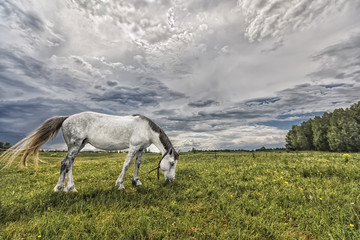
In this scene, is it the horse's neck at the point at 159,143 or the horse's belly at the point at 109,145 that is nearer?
the horse's belly at the point at 109,145

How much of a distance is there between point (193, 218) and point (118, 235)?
5.61ft

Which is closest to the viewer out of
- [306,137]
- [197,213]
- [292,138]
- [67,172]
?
[197,213]

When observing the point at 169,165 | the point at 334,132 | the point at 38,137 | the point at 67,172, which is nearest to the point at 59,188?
the point at 67,172

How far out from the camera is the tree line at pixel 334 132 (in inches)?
1649

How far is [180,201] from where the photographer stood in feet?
18.1

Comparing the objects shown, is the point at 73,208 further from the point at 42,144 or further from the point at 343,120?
the point at 343,120

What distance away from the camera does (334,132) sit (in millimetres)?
44969

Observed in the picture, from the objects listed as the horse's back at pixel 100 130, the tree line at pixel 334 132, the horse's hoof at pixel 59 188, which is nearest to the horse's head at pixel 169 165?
the horse's back at pixel 100 130

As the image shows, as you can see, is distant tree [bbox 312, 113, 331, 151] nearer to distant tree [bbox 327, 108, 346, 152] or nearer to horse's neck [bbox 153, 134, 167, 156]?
distant tree [bbox 327, 108, 346, 152]

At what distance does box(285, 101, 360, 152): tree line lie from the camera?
41875 mm

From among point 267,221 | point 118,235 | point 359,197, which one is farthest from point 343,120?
point 118,235

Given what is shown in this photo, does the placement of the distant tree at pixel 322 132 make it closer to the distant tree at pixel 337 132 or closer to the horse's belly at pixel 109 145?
the distant tree at pixel 337 132

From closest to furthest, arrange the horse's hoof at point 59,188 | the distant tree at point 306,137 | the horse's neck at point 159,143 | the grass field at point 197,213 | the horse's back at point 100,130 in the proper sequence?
the grass field at point 197,213 < the horse's hoof at point 59,188 < the horse's back at point 100,130 < the horse's neck at point 159,143 < the distant tree at point 306,137

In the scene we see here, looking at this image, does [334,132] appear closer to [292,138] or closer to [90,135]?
[292,138]
